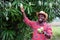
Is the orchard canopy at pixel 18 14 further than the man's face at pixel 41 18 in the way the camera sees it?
Yes

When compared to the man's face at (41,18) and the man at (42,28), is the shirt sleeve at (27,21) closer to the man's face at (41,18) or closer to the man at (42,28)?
the man at (42,28)

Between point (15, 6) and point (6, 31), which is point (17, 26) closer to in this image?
point (6, 31)

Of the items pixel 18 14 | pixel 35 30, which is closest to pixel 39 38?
pixel 35 30

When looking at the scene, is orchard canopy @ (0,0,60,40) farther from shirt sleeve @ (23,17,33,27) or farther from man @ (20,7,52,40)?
man @ (20,7,52,40)

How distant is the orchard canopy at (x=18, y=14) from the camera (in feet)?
25.3

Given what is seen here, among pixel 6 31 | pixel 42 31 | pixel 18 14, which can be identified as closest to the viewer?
pixel 42 31

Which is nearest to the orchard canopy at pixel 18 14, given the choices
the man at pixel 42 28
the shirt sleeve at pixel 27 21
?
the shirt sleeve at pixel 27 21

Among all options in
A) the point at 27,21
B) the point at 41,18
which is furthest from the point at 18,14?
the point at 41,18

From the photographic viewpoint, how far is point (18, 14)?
25.8 ft

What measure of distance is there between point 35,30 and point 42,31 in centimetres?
29

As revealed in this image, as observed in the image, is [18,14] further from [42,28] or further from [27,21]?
[42,28]

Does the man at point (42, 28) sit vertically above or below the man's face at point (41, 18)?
below

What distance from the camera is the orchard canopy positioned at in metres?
7.72

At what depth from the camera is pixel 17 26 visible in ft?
28.1
